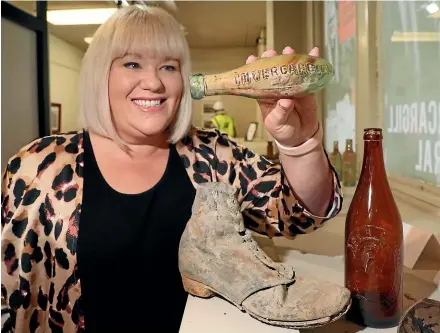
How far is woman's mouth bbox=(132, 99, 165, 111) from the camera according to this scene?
36.1 inches

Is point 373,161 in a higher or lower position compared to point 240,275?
higher

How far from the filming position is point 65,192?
3.01ft

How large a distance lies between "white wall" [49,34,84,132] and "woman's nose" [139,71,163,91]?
451 centimetres

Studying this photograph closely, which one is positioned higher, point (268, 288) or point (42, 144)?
point (42, 144)

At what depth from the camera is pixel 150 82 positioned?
895mm

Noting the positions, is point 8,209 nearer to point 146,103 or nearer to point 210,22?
point 146,103

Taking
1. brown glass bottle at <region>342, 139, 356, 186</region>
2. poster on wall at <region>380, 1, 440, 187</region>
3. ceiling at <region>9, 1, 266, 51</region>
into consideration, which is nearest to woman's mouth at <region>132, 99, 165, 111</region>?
poster on wall at <region>380, 1, 440, 187</region>

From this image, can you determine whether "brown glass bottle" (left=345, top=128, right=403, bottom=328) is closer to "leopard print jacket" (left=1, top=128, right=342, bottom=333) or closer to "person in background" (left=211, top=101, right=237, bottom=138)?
"leopard print jacket" (left=1, top=128, right=342, bottom=333)

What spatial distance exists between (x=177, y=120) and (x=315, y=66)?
47 centimetres

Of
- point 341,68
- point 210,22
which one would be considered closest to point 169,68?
point 341,68

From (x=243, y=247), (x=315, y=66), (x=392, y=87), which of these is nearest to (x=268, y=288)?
(x=243, y=247)

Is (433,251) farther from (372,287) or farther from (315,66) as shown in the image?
(315,66)

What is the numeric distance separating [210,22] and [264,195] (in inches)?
166

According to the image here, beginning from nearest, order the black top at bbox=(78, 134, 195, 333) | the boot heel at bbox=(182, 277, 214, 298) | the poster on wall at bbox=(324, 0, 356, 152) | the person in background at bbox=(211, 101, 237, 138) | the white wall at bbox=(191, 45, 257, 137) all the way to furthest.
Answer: the boot heel at bbox=(182, 277, 214, 298) < the black top at bbox=(78, 134, 195, 333) < the poster on wall at bbox=(324, 0, 356, 152) < the person in background at bbox=(211, 101, 237, 138) < the white wall at bbox=(191, 45, 257, 137)
